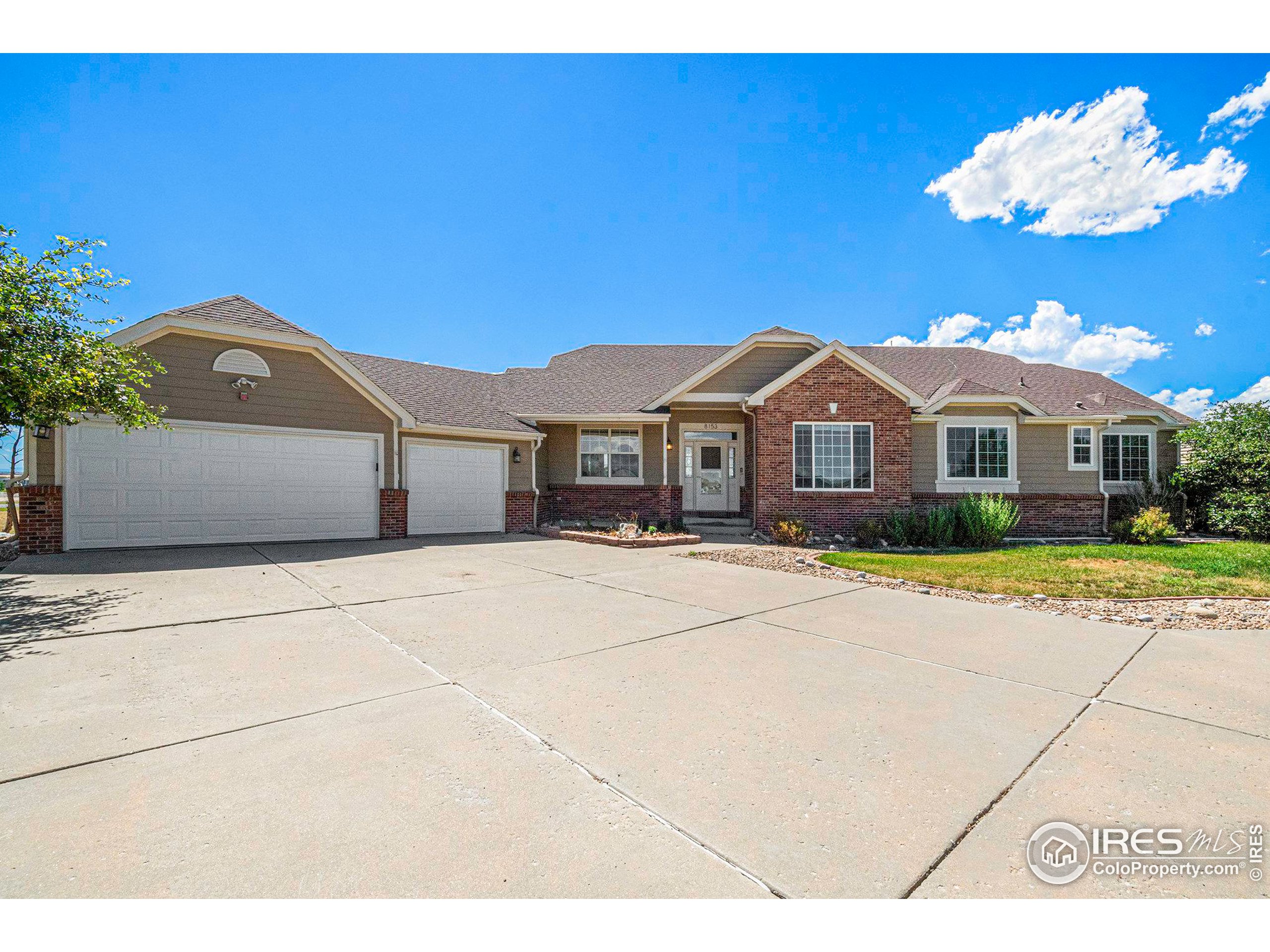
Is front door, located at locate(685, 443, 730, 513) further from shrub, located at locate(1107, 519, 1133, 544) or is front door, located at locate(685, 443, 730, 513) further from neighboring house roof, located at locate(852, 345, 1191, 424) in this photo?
shrub, located at locate(1107, 519, 1133, 544)

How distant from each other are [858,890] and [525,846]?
48.6 inches

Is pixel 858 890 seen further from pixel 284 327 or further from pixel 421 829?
pixel 284 327

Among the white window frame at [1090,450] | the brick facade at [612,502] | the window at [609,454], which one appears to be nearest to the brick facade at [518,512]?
the brick facade at [612,502]

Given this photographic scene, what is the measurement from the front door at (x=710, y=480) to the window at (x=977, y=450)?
5898 mm

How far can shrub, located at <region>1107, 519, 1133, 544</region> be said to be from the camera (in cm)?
1377

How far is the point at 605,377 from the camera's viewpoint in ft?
61.8

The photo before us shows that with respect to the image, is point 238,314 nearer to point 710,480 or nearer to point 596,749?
point 710,480

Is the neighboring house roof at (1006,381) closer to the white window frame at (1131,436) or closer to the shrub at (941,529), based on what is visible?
the white window frame at (1131,436)

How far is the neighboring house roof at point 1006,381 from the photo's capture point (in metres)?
15.2

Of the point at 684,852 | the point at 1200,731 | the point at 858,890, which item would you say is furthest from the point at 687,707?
the point at 1200,731

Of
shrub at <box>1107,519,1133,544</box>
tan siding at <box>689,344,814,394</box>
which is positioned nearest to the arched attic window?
tan siding at <box>689,344,814,394</box>

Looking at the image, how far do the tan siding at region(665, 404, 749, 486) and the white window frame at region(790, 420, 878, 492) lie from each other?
2452mm

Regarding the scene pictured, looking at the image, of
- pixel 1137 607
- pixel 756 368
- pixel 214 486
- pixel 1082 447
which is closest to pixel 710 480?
pixel 756 368

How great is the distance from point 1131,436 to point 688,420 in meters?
12.8
